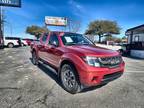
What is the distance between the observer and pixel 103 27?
192 feet

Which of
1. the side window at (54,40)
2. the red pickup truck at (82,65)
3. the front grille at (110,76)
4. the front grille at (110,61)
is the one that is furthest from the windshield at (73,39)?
the front grille at (110,76)

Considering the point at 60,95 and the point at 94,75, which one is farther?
the point at 60,95

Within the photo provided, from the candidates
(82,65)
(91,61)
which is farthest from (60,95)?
(91,61)

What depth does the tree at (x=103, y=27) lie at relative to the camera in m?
58.7

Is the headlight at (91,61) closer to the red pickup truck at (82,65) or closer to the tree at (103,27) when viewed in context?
the red pickup truck at (82,65)

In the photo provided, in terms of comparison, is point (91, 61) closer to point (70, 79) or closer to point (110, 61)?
point (110, 61)

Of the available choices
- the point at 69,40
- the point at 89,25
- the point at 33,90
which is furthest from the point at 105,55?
the point at 89,25

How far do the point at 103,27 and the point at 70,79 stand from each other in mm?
56266

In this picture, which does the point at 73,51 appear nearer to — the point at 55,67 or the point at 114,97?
the point at 55,67

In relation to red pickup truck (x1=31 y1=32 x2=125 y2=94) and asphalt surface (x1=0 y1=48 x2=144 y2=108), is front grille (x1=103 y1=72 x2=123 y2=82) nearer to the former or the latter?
red pickup truck (x1=31 y1=32 x2=125 y2=94)

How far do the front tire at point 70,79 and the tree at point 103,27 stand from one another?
55.8 m

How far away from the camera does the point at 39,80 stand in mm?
5695

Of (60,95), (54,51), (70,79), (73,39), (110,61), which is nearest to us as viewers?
(110,61)

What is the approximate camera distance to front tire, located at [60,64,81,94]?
4.27 m
